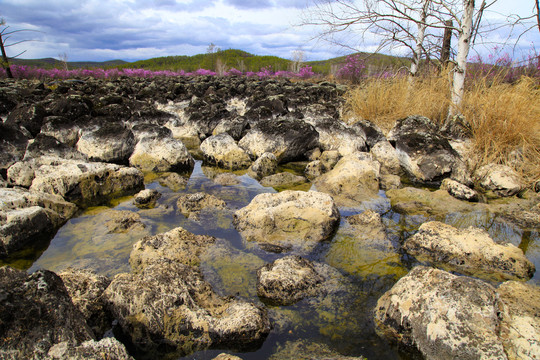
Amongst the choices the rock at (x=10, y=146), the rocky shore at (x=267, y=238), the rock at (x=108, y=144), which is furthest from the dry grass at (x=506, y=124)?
the rock at (x=10, y=146)

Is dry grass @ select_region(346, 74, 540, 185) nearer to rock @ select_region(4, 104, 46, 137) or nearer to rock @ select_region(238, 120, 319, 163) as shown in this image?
rock @ select_region(238, 120, 319, 163)

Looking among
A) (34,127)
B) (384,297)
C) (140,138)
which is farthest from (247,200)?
(34,127)

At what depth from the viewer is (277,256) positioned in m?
3.38

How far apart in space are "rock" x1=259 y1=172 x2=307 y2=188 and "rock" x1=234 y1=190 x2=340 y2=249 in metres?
1.41

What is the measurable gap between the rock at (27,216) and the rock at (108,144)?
1.95 meters

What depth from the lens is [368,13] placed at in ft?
24.1

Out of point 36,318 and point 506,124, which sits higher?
point 506,124

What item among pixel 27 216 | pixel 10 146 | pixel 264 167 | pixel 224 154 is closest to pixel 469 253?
pixel 264 167

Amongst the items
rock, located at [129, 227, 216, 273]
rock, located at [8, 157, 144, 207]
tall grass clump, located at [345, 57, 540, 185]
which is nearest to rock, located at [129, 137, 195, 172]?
rock, located at [8, 157, 144, 207]

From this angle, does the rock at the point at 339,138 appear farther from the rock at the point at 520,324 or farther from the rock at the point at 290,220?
the rock at the point at 520,324

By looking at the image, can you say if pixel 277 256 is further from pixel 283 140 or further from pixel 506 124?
pixel 506 124

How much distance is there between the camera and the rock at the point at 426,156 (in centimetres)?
552

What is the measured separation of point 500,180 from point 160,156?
591cm

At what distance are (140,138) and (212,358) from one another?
545 centimetres
